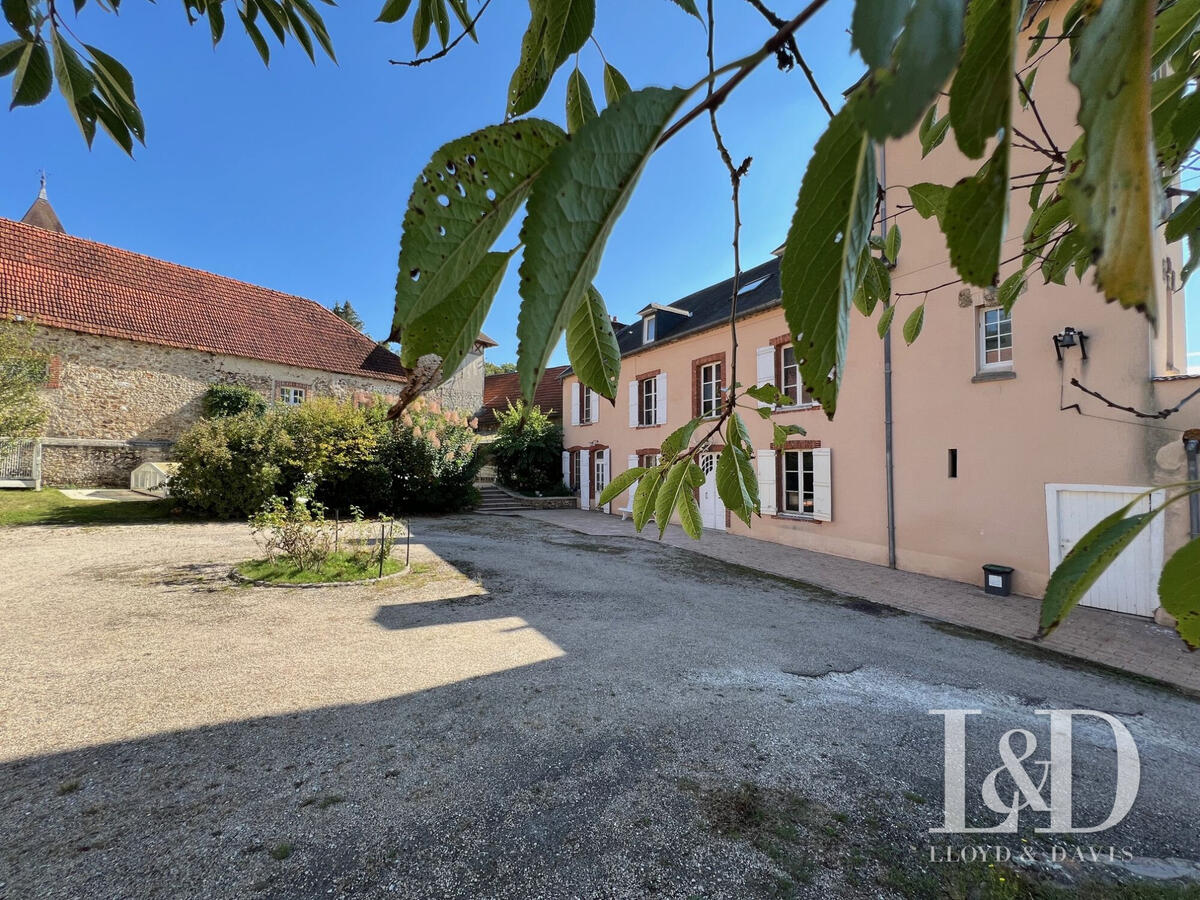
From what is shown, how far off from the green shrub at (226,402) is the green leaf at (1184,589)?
61.3 ft

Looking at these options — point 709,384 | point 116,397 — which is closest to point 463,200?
point 709,384

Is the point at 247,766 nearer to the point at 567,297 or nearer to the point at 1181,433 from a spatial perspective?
the point at 567,297

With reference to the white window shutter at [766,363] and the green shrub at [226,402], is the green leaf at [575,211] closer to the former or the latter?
the white window shutter at [766,363]

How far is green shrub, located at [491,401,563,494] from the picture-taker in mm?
18750

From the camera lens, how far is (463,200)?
0.42 meters

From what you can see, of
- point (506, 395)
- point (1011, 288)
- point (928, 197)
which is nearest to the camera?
point (928, 197)

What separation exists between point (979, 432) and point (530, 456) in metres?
13.9

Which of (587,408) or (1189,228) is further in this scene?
(587,408)

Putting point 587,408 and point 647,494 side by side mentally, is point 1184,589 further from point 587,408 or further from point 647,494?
point 587,408

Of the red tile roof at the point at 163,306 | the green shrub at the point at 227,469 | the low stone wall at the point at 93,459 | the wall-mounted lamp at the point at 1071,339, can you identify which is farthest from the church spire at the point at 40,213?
the wall-mounted lamp at the point at 1071,339

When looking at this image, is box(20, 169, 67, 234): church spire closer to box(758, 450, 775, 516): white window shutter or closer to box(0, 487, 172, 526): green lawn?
box(0, 487, 172, 526): green lawn

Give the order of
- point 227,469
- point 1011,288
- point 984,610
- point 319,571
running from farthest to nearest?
point 227,469
point 319,571
point 984,610
point 1011,288

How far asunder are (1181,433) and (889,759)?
5.85m

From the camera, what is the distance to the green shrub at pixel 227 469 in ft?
37.9
